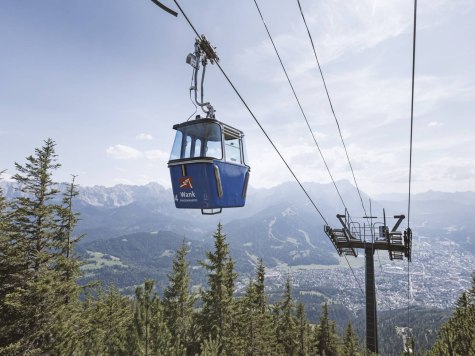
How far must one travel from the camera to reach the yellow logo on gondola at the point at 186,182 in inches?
389

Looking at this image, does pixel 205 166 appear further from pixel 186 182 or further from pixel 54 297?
pixel 54 297

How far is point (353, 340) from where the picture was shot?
46.4 metres

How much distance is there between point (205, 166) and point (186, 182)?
1023 millimetres

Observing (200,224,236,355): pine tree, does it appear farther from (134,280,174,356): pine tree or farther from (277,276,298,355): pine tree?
(277,276,298,355): pine tree

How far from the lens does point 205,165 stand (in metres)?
9.49

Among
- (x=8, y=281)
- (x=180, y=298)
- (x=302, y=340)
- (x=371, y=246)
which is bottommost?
(x=302, y=340)

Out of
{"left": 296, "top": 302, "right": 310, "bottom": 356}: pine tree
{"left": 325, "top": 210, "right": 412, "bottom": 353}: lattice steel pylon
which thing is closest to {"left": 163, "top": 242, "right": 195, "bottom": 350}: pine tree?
{"left": 296, "top": 302, "right": 310, "bottom": 356}: pine tree

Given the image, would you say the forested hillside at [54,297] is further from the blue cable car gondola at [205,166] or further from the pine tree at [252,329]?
the blue cable car gondola at [205,166]

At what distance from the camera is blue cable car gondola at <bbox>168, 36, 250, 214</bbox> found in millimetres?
9594

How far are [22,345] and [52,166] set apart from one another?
1133cm

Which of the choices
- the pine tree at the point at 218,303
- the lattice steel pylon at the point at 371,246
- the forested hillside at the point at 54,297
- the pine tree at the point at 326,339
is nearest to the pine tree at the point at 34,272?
the forested hillside at the point at 54,297

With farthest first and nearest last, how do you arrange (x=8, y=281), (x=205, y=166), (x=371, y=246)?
(x=371, y=246) → (x=8, y=281) → (x=205, y=166)

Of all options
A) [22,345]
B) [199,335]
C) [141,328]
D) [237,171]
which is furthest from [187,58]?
[199,335]

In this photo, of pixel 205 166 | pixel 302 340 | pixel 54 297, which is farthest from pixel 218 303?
pixel 205 166
